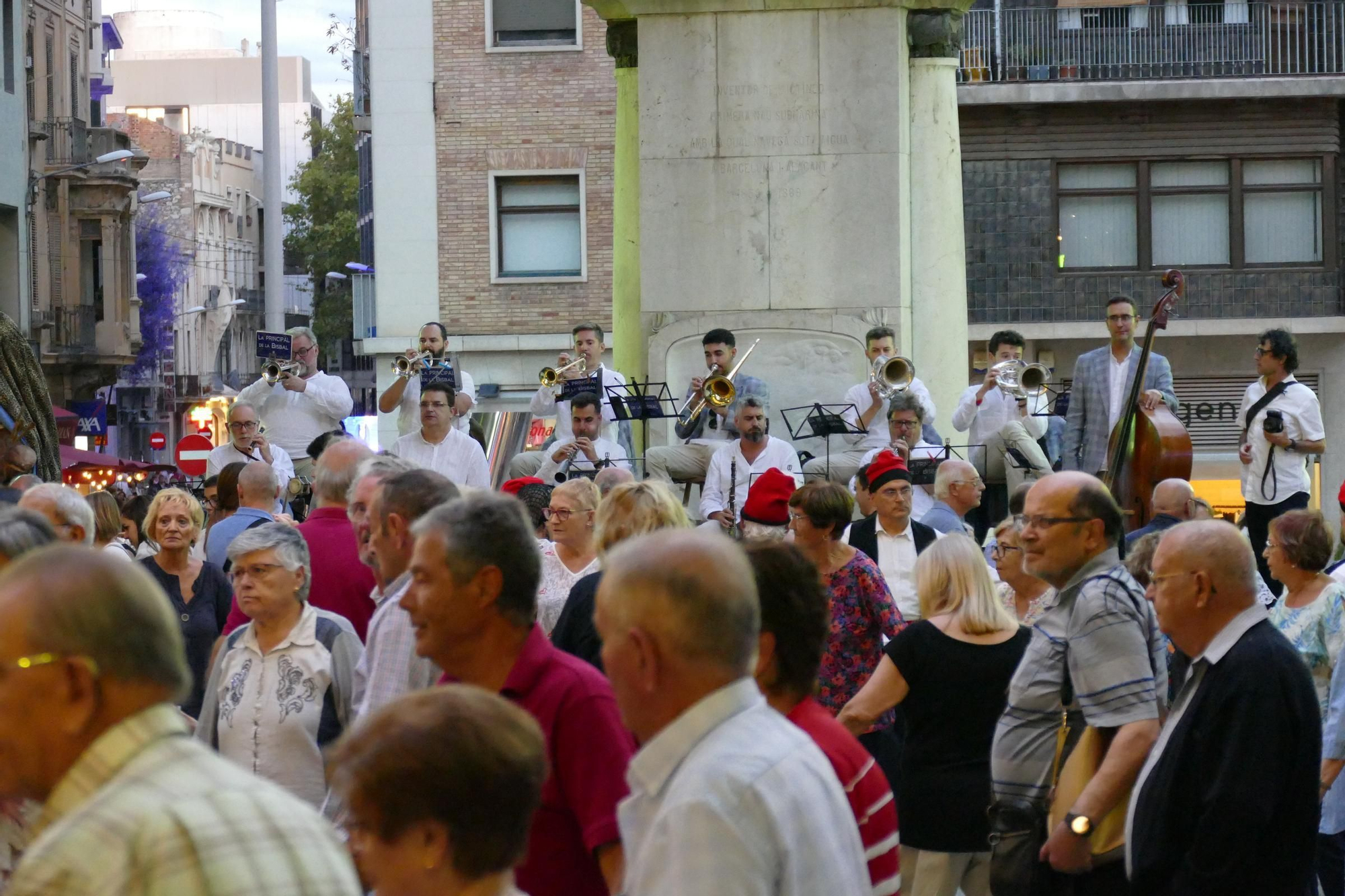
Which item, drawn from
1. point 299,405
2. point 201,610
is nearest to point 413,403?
point 299,405

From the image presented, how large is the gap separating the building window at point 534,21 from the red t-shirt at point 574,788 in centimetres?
3352

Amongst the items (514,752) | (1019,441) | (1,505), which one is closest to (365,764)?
(514,752)

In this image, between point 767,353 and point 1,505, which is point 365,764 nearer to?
point 1,505

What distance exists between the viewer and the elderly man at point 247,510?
29.8ft

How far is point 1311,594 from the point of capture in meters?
7.79

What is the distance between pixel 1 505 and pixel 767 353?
8.29 metres

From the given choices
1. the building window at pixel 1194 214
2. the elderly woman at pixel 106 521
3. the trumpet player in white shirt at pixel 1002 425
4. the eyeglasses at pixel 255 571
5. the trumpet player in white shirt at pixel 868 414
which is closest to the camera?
the eyeglasses at pixel 255 571

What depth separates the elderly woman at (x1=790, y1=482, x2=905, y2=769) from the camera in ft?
24.3

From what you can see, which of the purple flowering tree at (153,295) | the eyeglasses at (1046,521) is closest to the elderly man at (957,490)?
the eyeglasses at (1046,521)

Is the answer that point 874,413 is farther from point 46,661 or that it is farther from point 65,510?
point 46,661

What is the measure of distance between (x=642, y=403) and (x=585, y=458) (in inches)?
20.6

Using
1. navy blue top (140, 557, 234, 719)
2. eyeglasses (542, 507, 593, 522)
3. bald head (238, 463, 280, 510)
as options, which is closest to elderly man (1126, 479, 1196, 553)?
eyeglasses (542, 507, 593, 522)

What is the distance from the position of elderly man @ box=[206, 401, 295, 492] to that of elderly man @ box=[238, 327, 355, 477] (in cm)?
91

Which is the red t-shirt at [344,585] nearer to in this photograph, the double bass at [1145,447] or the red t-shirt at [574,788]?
the red t-shirt at [574,788]
